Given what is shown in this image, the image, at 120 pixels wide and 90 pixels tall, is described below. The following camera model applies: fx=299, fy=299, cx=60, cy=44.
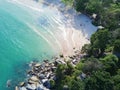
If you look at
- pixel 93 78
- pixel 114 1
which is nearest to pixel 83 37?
pixel 114 1

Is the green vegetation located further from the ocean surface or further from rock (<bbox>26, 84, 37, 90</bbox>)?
the ocean surface

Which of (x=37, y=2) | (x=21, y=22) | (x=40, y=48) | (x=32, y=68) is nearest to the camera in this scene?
(x=32, y=68)

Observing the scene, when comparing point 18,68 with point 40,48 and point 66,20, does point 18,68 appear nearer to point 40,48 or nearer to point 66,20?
point 40,48

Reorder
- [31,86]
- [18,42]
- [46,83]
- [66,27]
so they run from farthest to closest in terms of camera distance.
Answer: [66,27], [18,42], [46,83], [31,86]

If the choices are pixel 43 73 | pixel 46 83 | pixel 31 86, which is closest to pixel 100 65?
pixel 46 83

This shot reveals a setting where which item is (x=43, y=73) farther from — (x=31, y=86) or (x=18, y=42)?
(x=18, y=42)

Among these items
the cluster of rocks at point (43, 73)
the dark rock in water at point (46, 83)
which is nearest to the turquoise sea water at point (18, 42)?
the cluster of rocks at point (43, 73)
